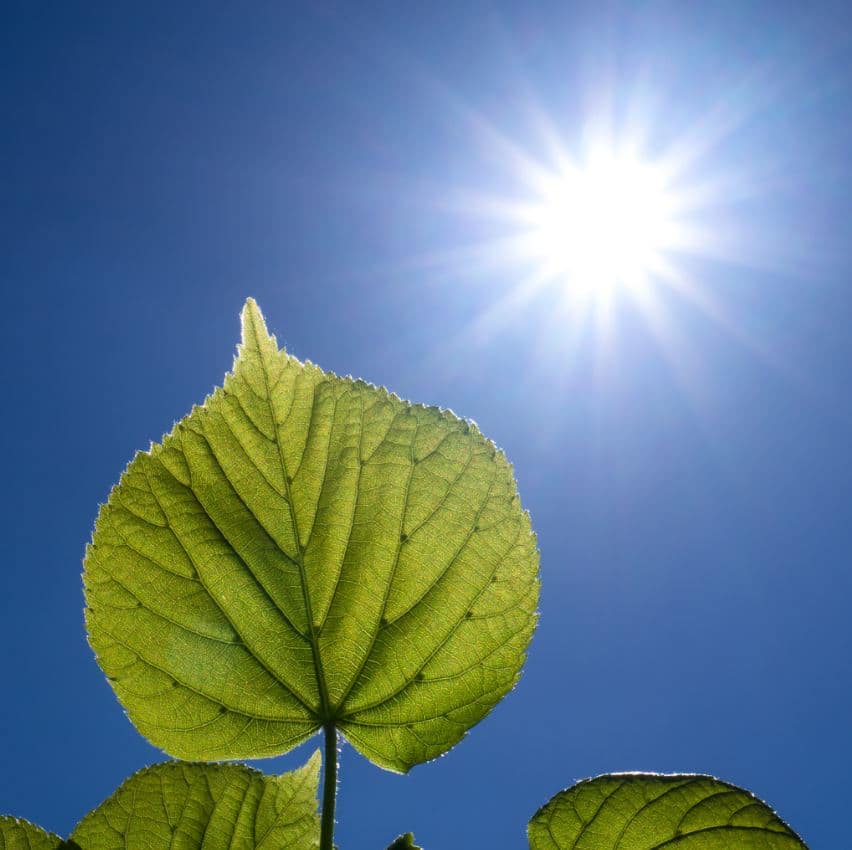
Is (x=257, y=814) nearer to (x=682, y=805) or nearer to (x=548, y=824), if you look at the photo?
(x=548, y=824)

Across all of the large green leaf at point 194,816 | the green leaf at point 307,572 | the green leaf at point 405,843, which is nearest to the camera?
the green leaf at point 405,843

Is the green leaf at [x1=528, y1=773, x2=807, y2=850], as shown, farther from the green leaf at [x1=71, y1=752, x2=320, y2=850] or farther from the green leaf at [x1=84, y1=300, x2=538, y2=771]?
the green leaf at [x1=71, y1=752, x2=320, y2=850]

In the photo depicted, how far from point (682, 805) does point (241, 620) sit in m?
0.79

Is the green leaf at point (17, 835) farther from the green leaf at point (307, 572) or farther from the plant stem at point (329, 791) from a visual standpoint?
the plant stem at point (329, 791)

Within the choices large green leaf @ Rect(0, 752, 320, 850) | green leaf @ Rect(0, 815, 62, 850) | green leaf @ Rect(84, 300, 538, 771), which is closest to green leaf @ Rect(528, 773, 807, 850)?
green leaf @ Rect(84, 300, 538, 771)

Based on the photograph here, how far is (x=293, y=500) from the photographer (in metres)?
1.56

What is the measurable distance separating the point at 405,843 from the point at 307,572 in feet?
1.76

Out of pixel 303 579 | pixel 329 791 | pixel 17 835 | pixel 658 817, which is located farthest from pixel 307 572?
pixel 658 817

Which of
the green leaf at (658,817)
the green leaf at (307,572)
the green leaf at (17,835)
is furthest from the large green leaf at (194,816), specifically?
the green leaf at (658,817)

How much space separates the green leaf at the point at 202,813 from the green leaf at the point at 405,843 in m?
0.25

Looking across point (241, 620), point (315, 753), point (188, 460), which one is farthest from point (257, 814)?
point (188, 460)

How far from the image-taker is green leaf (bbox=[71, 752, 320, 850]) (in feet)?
4.39

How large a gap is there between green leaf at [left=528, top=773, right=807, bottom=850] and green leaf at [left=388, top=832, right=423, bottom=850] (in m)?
0.24

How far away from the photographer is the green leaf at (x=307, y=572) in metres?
1.45
